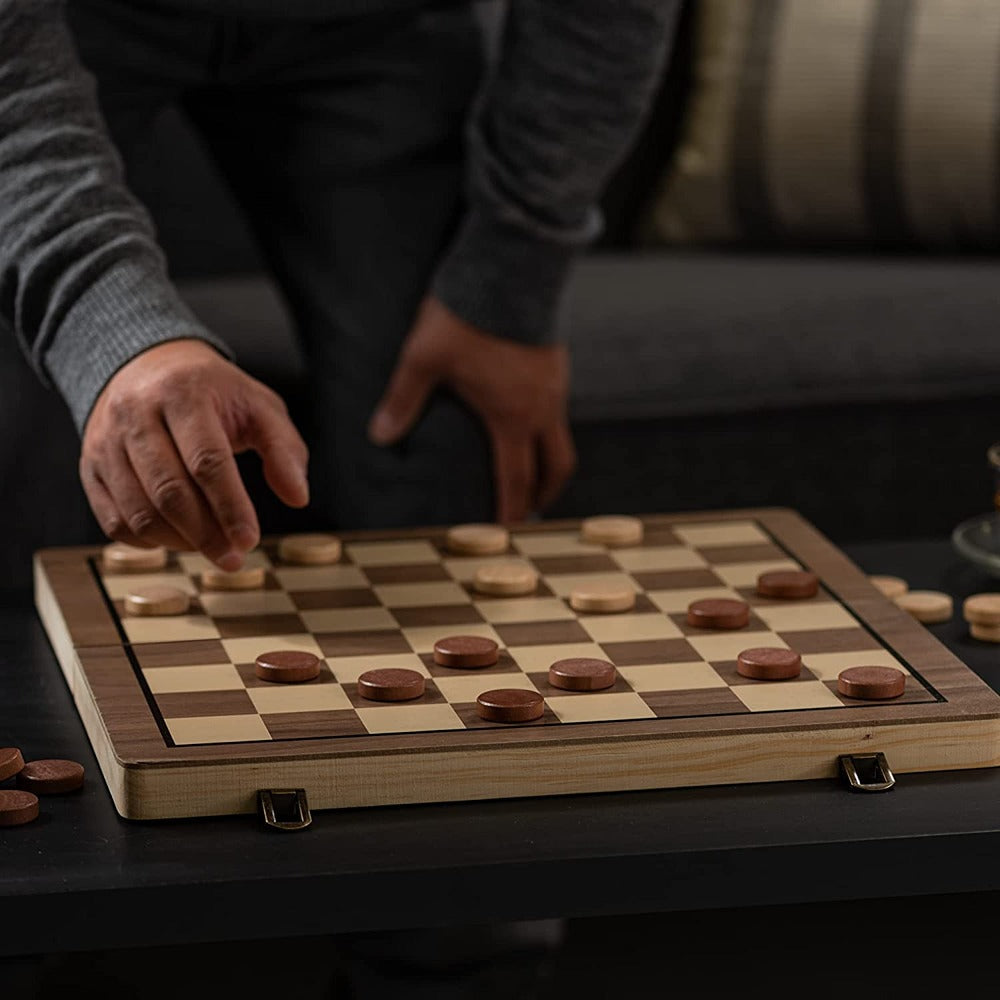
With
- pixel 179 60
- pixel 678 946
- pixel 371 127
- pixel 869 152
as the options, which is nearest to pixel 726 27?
pixel 869 152

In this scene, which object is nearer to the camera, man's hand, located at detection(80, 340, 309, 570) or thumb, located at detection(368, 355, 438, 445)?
man's hand, located at detection(80, 340, 309, 570)

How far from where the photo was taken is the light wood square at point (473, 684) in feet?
3.08

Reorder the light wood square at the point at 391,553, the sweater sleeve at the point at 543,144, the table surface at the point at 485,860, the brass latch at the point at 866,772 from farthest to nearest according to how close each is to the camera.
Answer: the sweater sleeve at the point at 543,144
the light wood square at the point at 391,553
the brass latch at the point at 866,772
the table surface at the point at 485,860

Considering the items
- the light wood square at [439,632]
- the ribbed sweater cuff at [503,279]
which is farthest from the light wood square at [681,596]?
the ribbed sweater cuff at [503,279]

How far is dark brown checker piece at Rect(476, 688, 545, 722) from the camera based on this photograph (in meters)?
0.89

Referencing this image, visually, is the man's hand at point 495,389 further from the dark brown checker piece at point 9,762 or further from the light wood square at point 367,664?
the dark brown checker piece at point 9,762

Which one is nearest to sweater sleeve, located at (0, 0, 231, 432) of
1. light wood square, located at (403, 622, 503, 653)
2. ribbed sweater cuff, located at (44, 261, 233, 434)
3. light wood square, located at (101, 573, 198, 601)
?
ribbed sweater cuff, located at (44, 261, 233, 434)

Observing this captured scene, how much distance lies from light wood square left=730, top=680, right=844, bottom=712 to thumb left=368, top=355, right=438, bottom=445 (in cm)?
73

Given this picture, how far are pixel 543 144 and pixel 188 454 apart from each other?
616 mm

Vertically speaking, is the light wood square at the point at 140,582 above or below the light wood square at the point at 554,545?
above

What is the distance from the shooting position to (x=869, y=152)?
210 centimetres

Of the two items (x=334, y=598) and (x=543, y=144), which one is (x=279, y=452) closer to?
(x=334, y=598)

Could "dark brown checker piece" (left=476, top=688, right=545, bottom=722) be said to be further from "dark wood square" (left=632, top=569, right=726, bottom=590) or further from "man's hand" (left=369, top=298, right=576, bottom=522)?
"man's hand" (left=369, top=298, right=576, bottom=522)

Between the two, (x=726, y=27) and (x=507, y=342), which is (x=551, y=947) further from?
(x=726, y=27)
